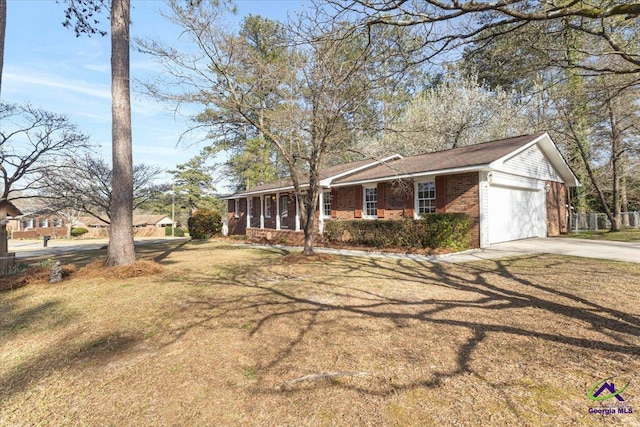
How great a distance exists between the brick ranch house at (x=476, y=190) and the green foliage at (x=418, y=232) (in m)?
0.82

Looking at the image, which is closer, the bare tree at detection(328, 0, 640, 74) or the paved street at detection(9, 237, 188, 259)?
the bare tree at detection(328, 0, 640, 74)

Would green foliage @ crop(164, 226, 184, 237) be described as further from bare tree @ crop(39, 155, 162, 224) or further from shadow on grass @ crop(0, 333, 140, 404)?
shadow on grass @ crop(0, 333, 140, 404)

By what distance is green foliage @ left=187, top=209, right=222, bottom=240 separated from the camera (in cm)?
2125

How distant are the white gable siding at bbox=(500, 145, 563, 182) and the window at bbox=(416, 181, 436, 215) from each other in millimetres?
2633

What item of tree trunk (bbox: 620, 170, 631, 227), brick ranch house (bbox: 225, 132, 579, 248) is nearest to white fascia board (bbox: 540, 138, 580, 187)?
brick ranch house (bbox: 225, 132, 579, 248)

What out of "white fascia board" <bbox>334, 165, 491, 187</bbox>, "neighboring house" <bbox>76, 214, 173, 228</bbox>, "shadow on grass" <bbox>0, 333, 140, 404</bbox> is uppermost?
"white fascia board" <bbox>334, 165, 491, 187</bbox>

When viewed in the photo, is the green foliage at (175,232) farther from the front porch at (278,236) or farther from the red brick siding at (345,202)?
the red brick siding at (345,202)

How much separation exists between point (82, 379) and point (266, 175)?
27749 mm

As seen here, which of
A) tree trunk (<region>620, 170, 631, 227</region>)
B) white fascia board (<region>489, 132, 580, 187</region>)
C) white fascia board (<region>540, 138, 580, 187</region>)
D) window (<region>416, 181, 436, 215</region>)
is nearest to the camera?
white fascia board (<region>489, 132, 580, 187</region>)

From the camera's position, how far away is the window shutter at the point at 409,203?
1313cm

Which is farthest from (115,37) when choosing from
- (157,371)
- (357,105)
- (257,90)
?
(157,371)

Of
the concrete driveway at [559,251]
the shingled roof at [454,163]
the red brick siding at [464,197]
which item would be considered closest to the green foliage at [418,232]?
the red brick siding at [464,197]

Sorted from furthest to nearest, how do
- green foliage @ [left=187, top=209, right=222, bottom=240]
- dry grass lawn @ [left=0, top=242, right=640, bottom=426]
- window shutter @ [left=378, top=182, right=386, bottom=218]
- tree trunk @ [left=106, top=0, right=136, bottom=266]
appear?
green foliage @ [left=187, top=209, right=222, bottom=240] → window shutter @ [left=378, top=182, right=386, bottom=218] → tree trunk @ [left=106, top=0, right=136, bottom=266] → dry grass lawn @ [left=0, top=242, right=640, bottom=426]

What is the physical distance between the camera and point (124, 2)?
27.6ft
